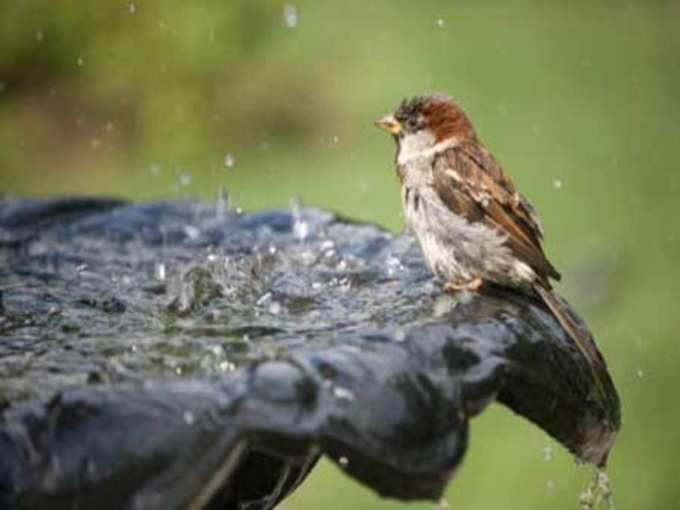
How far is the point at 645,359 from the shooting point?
741 centimetres

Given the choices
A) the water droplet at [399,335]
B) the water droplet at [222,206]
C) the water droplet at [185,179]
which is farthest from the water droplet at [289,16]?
the water droplet at [399,335]

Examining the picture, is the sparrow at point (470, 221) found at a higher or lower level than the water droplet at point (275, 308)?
higher

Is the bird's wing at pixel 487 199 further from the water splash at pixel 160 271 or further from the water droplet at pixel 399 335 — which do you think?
the water droplet at pixel 399 335

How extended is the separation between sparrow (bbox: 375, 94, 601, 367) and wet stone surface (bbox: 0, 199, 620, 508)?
12 centimetres

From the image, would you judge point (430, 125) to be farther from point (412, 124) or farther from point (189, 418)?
point (189, 418)

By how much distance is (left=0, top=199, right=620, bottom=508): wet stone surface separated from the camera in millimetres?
2701

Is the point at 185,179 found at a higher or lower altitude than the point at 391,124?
higher

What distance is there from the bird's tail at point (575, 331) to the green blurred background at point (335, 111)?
3826mm

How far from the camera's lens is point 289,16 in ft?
34.2

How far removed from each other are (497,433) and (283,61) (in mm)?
4136

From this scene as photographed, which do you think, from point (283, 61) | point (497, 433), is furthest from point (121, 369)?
point (283, 61)

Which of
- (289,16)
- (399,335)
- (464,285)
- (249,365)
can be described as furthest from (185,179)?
(249,365)

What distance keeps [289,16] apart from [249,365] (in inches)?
305

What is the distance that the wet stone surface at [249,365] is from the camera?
270 cm
